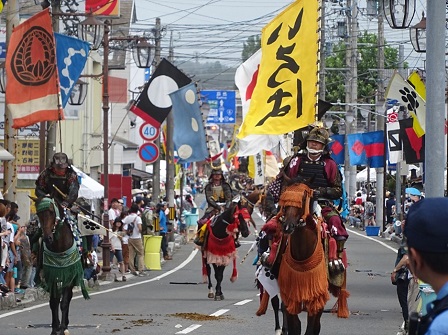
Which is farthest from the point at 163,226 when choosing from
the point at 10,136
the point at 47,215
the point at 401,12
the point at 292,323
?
the point at 292,323

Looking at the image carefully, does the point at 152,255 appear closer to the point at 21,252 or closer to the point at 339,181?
the point at 21,252

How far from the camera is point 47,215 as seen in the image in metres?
13.5

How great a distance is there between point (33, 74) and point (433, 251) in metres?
17.9

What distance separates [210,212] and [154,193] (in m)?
23.5

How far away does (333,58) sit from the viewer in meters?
86.5

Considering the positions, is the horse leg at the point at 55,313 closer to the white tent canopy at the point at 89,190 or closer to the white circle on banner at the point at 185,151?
the white circle on banner at the point at 185,151

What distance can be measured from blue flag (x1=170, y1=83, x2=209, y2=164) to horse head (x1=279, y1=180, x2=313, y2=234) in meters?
A: 19.4

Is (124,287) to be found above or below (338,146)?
below

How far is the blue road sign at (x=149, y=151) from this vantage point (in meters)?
40.3

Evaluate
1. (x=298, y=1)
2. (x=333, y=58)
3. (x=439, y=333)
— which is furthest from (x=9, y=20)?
(x=333, y=58)

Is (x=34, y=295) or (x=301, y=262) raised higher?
(x=301, y=262)

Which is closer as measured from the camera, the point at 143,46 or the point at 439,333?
the point at 439,333

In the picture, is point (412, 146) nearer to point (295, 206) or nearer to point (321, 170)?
point (321, 170)

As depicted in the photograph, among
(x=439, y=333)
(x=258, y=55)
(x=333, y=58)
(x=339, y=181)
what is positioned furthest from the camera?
(x=333, y=58)
